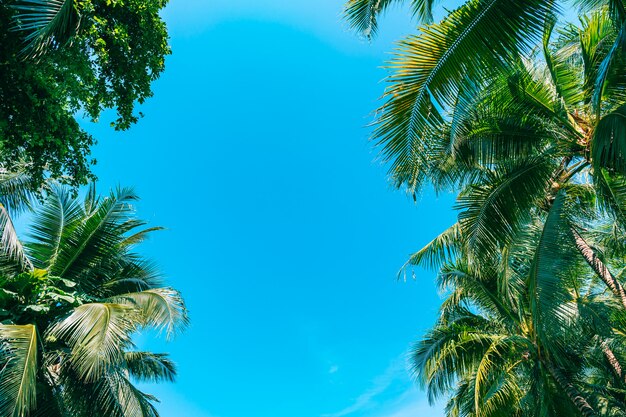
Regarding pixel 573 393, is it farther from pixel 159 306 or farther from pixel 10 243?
pixel 10 243

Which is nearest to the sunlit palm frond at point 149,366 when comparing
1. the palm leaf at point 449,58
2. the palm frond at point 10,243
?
the palm frond at point 10,243

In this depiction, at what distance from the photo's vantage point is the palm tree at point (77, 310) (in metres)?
7.34

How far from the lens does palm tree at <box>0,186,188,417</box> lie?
7344 millimetres

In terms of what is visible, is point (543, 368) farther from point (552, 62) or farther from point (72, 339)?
point (72, 339)

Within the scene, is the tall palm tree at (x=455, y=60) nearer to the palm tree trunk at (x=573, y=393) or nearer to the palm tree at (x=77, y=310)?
the palm tree at (x=77, y=310)

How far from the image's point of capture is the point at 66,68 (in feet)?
20.1

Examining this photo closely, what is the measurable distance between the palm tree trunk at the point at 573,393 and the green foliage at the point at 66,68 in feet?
34.2

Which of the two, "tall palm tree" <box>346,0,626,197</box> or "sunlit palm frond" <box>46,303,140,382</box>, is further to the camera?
"sunlit palm frond" <box>46,303,140,382</box>

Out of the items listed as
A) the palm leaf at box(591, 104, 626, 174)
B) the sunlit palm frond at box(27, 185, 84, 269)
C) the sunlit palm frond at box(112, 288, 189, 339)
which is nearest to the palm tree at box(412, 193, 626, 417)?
the palm leaf at box(591, 104, 626, 174)

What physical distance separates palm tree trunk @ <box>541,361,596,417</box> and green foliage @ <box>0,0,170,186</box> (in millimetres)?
10429

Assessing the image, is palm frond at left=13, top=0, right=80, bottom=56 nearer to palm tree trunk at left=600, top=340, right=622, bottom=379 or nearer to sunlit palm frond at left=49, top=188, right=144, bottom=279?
sunlit palm frond at left=49, top=188, right=144, bottom=279

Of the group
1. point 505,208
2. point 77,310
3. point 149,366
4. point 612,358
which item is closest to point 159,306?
point 77,310

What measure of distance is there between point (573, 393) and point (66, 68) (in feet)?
37.8

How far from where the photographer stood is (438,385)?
12.5m
